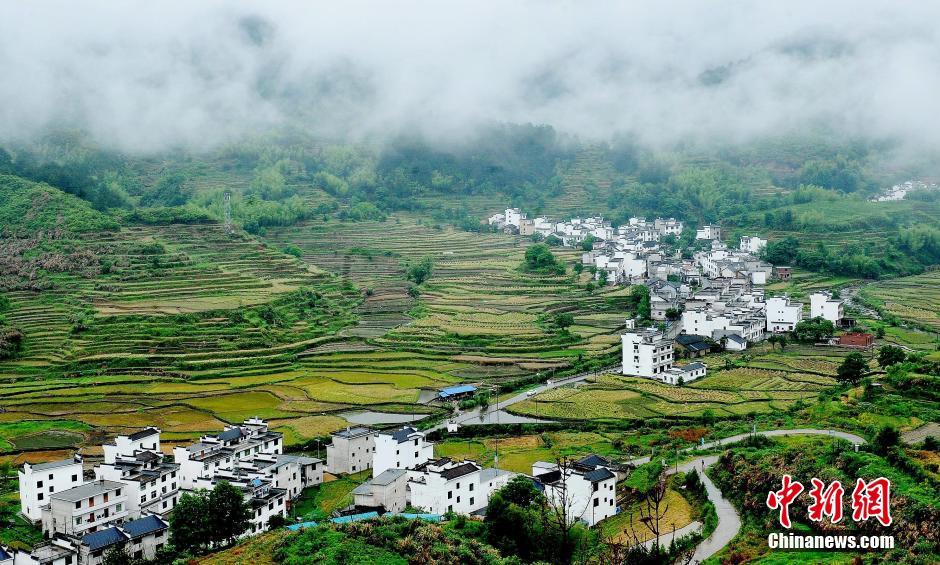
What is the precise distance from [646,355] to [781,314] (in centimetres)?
908

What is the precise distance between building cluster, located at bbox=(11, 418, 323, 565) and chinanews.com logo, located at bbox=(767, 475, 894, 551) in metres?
10.4

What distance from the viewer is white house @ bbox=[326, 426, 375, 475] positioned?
23734 millimetres

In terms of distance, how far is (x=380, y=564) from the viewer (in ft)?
45.7

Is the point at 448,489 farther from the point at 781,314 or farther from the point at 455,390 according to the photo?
the point at 781,314

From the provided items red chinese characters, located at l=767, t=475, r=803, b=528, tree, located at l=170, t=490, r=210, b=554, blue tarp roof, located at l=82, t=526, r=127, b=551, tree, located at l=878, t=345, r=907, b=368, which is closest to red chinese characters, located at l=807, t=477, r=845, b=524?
red chinese characters, located at l=767, t=475, r=803, b=528

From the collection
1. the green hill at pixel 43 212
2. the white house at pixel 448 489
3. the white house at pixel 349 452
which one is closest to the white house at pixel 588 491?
the white house at pixel 448 489

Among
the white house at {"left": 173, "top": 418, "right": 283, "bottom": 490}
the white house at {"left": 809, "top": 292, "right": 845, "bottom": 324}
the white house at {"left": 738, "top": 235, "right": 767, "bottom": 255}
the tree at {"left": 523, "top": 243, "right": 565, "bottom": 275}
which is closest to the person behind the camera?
the white house at {"left": 173, "top": 418, "right": 283, "bottom": 490}

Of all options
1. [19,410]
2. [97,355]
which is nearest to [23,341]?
[97,355]

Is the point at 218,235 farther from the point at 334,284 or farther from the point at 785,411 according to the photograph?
the point at 785,411

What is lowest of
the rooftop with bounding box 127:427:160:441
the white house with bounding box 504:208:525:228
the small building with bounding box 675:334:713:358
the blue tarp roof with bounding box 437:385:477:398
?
the blue tarp roof with bounding box 437:385:477:398

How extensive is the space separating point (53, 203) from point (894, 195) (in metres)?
64.0

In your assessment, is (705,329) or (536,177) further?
(536,177)

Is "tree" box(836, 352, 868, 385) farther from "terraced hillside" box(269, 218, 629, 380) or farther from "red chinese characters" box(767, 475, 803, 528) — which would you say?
"red chinese characters" box(767, 475, 803, 528)

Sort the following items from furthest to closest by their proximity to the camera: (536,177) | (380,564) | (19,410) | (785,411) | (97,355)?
(536,177) → (97,355) → (19,410) → (785,411) → (380,564)
